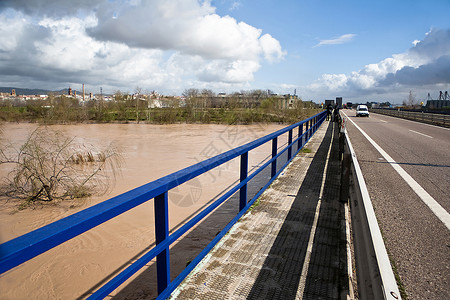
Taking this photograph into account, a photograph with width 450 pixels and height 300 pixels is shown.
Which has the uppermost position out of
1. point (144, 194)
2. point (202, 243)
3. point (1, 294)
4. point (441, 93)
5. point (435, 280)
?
point (441, 93)

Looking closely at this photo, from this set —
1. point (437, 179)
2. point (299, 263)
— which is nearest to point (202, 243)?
point (299, 263)

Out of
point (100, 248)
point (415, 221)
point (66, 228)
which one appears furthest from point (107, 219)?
point (100, 248)

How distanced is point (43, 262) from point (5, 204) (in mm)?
4404

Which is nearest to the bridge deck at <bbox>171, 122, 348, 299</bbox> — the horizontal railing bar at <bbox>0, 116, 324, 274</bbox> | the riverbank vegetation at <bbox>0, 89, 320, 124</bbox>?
the horizontal railing bar at <bbox>0, 116, 324, 274</bbox>

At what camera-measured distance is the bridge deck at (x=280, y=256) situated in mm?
2422

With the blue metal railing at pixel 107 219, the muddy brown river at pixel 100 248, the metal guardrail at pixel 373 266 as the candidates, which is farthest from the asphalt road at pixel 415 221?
the muddy brown river at pixel 100 248

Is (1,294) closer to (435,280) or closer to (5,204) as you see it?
(5,204)

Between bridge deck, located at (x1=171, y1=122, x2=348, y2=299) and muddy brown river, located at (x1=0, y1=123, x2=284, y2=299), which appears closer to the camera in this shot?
bridge deck, located at (x1=171, y1=122, x2=348, y2=299)

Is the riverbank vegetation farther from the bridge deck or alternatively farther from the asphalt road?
the bridge deck

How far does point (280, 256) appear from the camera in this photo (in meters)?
2.94

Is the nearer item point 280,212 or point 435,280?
point 435,280

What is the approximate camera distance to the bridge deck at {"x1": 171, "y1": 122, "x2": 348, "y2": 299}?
2422mm

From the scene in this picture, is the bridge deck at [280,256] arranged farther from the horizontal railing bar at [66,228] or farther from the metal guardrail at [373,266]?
the horizontal railing bar at [66,228]

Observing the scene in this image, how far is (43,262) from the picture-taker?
5.26 metres
